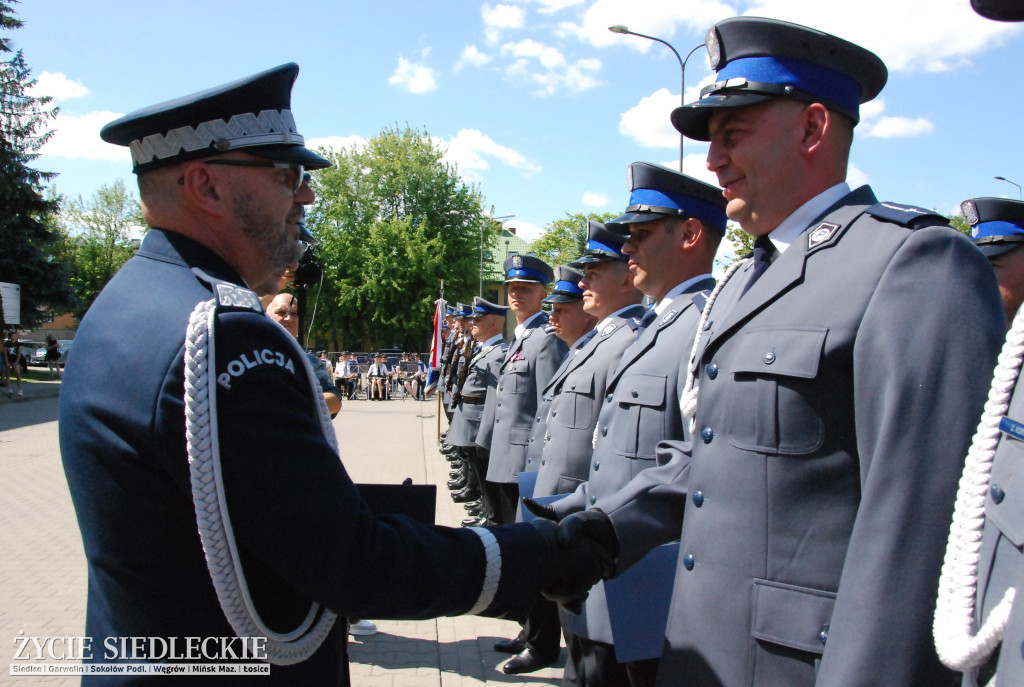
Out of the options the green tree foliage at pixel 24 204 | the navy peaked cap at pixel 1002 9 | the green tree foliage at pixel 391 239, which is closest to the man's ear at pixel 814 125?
the navy peaked cap at pixel 1002 9

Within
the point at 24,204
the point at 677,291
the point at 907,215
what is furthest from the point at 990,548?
the point at 24,204

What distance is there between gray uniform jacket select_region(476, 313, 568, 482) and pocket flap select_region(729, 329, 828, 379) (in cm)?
466

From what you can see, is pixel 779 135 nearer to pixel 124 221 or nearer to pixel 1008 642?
pixel 1008 642

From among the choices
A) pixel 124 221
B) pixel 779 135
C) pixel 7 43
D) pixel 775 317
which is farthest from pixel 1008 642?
pixel 124 221

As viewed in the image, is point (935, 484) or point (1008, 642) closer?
point (1008, 642)

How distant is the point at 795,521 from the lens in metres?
1.66

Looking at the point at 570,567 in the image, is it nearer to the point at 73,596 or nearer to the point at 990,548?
the point at 990,548

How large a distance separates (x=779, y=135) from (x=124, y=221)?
2589 inches

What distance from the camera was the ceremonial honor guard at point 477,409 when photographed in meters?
8.34

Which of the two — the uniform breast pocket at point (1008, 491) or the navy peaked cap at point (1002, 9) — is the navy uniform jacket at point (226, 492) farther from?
the navy peaked cap at point (1002, 9)

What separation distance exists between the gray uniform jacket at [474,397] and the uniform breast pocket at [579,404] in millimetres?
4020

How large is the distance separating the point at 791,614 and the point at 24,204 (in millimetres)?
29154

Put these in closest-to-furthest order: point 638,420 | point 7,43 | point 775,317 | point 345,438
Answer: point 775,317, point 638,420, point 345,438, point 7,43

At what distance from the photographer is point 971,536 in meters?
1.21
